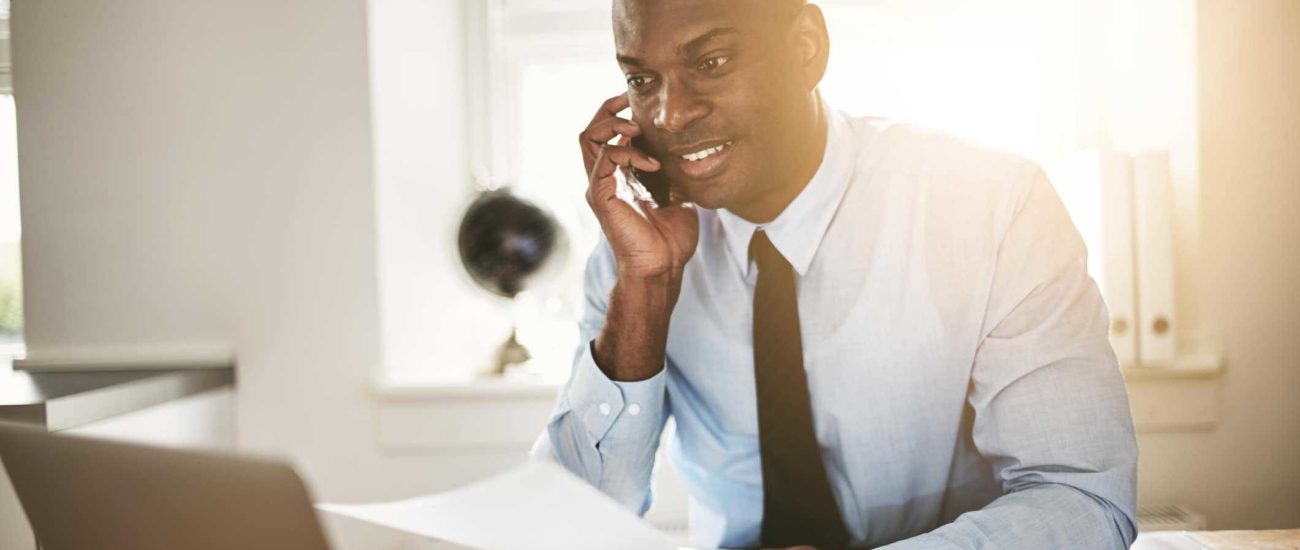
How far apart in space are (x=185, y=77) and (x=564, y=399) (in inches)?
37.5

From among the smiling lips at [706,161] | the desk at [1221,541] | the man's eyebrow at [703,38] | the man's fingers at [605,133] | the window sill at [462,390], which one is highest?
the man's eyebrow at [703,38]

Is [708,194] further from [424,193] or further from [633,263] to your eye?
[424,193]

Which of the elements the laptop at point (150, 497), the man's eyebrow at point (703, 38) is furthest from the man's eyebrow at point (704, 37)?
the laptop at point (150, 497)

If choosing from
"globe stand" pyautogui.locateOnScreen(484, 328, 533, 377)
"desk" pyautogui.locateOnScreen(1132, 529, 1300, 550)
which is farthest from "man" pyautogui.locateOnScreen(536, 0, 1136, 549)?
"globe stand" pyautogui.locateOnScreen(484, 328, 533, 377)

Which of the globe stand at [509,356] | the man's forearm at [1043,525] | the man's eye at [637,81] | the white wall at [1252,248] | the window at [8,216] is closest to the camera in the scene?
the man's forearm at [1043,525]

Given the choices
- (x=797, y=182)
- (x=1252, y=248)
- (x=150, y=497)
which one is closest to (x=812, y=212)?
(x=797, y=182)

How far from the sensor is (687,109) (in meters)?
0.78

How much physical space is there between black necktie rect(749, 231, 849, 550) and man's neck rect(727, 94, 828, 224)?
3cm

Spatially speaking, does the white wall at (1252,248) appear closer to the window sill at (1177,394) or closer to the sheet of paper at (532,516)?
the window sill at (1177,394)

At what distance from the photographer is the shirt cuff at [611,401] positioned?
2.73 ft

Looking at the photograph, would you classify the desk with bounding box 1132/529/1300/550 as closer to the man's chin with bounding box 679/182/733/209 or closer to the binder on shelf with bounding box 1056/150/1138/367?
the binder on shelf with bounding box 1056/150/1138/367

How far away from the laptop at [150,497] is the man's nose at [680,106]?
0.54 m

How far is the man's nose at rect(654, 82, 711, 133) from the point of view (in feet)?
2.55

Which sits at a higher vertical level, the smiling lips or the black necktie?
the smiling lips
